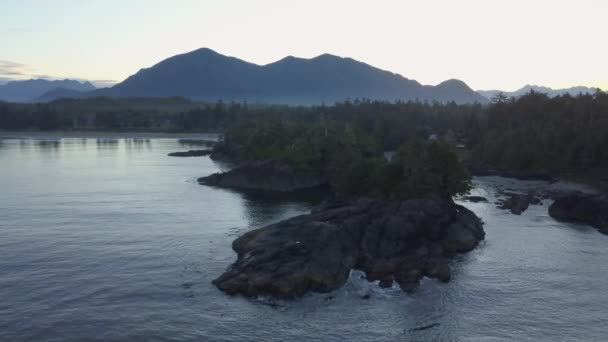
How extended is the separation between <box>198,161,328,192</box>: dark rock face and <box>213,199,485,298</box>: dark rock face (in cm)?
2935

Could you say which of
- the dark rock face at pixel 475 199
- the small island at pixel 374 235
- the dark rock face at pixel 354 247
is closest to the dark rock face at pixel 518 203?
the dark rock face at pixel 475 199

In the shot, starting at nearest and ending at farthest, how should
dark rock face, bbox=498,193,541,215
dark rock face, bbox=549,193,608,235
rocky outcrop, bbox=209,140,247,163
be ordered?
1. dark rock face, bbox=549,193,608,235
2. dark rock face, bbox=498,193,541,215
3. rocky outcrop, bbox=209,140,247,163

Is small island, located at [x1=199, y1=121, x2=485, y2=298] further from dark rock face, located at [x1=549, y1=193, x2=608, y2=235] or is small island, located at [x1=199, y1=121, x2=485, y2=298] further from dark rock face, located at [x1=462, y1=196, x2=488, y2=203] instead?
dark rock face, located at [x1=462, y1=196, x2=488, y2=203]

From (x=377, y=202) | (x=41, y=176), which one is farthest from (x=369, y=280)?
(x=41, y=176)

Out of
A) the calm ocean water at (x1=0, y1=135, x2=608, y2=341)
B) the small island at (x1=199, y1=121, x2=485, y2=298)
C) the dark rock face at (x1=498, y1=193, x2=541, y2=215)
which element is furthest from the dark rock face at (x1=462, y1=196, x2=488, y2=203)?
the small island at (x1=199, y1=121, x2=485, y2=298)

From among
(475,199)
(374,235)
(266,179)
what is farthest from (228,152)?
(374,235)

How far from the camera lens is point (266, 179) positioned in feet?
265

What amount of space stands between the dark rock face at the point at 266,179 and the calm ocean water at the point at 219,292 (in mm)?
16349

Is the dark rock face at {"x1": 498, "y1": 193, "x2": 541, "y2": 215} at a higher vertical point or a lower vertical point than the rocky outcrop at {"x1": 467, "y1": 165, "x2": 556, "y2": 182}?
lower

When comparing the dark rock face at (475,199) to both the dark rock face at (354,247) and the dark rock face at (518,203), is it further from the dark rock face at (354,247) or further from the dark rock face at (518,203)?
the dark rock face at (354,247)

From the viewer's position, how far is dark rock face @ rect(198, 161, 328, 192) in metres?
79.9

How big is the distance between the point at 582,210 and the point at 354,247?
95.0ft

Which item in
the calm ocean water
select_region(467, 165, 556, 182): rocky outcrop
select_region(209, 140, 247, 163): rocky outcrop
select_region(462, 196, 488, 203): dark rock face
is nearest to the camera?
the calm ocean water

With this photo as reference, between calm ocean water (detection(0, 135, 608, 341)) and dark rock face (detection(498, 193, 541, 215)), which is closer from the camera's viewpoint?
calm ocean water (detection(0, 135, 608, 341))
